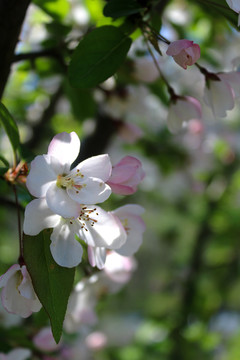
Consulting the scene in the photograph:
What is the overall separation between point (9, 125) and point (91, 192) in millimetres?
150

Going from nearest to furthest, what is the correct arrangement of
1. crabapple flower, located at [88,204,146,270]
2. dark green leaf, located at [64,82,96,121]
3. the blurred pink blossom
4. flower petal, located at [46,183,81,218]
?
1. flower petal, located at [46,183,81,218]
2. crabapple flower, located at [88,204,146,270]
3. dark green leaf, located at [64,82,96,121]
4. the blurred pink blossom

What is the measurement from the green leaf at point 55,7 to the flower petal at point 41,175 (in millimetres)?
389

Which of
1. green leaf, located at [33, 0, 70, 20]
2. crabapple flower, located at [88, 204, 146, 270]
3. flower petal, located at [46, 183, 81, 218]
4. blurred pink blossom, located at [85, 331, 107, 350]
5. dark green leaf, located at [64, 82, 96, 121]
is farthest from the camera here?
blurred pink blossom, located at [85, 331, 107, 350]

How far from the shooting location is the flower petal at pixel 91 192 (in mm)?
443

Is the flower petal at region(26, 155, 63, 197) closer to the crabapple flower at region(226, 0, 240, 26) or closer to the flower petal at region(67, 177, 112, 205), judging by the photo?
the flower petal at region(67, 177, 112, 205)

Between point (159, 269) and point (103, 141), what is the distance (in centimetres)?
161

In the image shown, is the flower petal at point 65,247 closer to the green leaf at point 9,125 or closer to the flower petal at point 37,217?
the flower petal at point 37,217

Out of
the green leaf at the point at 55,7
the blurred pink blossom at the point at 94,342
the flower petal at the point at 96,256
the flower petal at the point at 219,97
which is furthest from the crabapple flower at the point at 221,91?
the blurred pink blossom at the point at 94,342

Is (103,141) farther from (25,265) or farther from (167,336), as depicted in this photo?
(167,336)

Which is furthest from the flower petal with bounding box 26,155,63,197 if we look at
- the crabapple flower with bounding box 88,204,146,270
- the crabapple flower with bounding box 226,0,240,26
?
the crabapple flower with bounding box 226,0,240,26

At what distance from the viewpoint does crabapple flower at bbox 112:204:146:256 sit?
1.77 ft

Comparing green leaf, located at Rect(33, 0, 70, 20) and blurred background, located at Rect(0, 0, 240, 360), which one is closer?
green leaf, located at Rect(33, 0, 70, 20)

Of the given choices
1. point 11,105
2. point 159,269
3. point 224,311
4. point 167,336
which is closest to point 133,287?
point 159,269

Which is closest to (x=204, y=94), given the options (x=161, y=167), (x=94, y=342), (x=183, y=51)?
(x=183, y=51)
